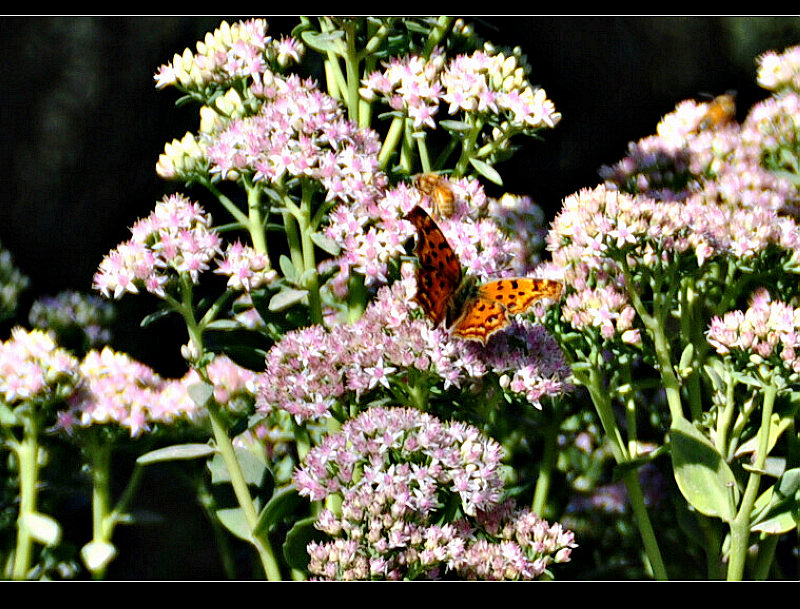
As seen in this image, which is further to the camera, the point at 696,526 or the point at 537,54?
the point at 537,54

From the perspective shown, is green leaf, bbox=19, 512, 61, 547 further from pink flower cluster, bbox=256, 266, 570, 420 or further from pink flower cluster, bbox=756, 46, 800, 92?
pink flower cluster, bbox=756, 46, 800, 92

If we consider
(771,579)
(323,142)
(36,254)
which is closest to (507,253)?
(323,142)

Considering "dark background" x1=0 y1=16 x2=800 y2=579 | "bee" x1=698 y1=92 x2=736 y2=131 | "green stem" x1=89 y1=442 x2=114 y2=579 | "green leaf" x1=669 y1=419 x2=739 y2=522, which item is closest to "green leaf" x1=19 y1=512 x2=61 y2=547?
"green stem" x1=89 y1=442 x2=114 y2=579

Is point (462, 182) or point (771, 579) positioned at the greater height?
point (462, 182)

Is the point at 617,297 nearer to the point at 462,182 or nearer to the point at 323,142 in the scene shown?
the point at 462,182

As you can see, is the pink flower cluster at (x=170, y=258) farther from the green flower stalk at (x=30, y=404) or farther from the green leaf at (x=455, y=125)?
the green leaf at (x=455, y=125)

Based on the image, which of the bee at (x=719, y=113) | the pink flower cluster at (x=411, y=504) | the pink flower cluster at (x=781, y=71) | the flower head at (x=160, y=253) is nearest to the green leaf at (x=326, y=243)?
the flower head at (x=160, y=253)
